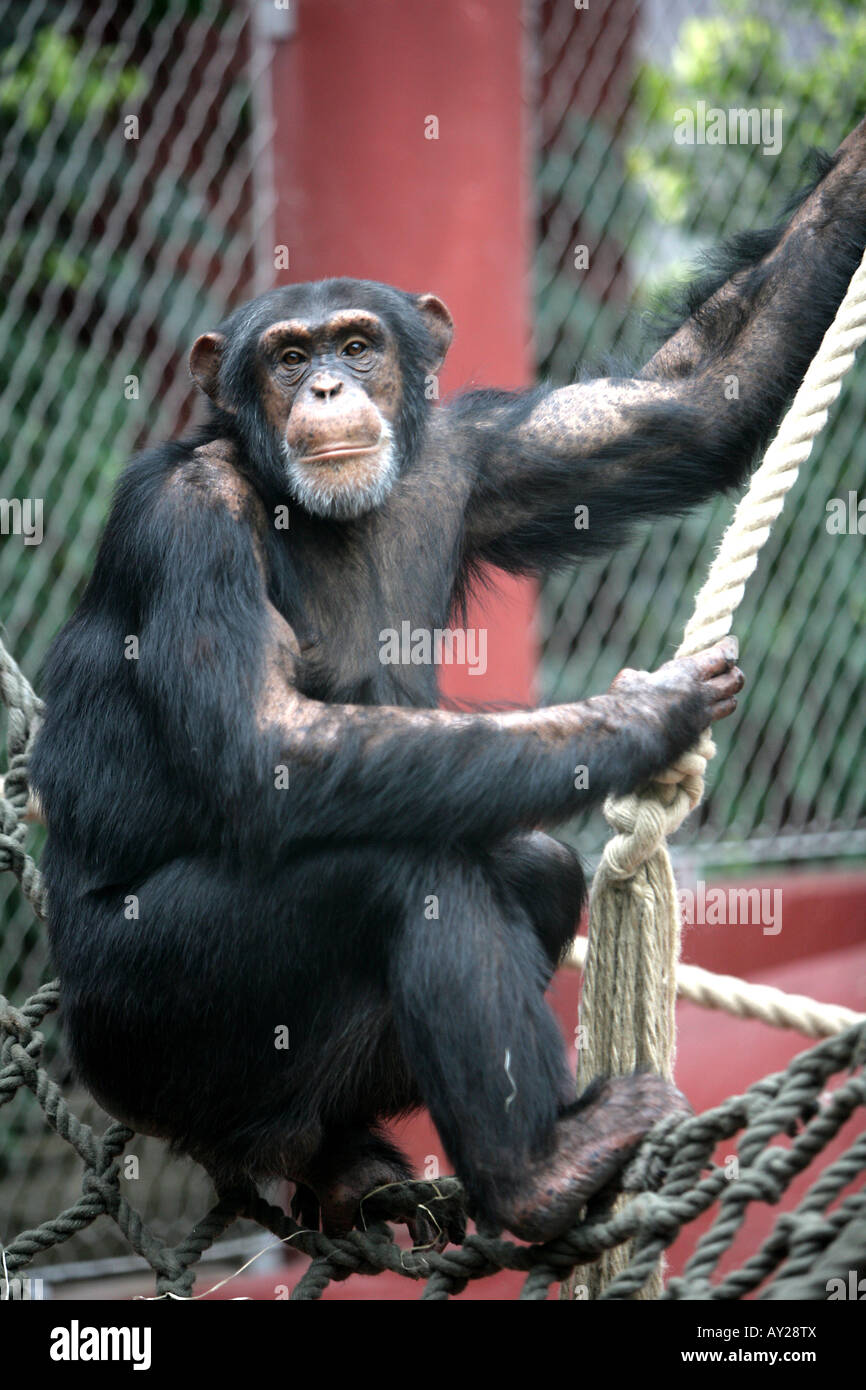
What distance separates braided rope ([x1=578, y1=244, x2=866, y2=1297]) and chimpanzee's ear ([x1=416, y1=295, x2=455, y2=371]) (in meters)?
0.88

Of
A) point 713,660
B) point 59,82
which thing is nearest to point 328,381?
point 713,660

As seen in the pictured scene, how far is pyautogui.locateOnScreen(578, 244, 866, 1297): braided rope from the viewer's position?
2.26 metres

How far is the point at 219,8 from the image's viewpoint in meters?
4.98

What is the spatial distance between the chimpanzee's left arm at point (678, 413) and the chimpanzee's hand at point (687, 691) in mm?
593

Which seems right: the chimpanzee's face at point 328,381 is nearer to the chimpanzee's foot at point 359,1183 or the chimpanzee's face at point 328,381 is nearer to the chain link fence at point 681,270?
the chimpanzee's foot at point 359,1183

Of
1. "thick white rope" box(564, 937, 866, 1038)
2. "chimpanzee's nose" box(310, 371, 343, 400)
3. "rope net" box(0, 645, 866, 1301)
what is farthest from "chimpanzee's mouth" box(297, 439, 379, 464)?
"thick white rope" box(564, 937, 866, 1038)

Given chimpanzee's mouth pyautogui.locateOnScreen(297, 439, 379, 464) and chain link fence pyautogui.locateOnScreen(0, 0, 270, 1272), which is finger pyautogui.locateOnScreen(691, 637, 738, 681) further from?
chain link fence pyautogui.locateOnScreen(0, 0, 270, 1272)

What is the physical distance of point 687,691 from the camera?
2293 millimetres

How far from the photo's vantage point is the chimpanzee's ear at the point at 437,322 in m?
2.96

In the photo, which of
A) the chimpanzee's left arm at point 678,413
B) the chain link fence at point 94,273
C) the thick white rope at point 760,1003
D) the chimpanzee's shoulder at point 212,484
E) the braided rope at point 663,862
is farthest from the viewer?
the chain link fence at point 94,273

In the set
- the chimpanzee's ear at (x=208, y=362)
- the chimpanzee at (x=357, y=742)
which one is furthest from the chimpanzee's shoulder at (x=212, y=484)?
the chimpanzee's ear at (x=208, y=362)

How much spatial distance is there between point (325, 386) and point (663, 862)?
0.99 meters

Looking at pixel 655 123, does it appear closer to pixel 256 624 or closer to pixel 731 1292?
pixel 256 624
